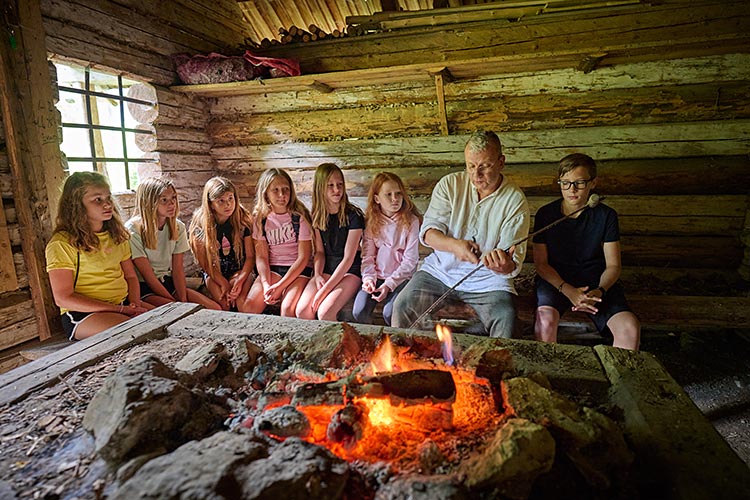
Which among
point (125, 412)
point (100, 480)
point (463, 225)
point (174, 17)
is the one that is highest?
point (174, 17)

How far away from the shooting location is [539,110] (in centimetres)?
453

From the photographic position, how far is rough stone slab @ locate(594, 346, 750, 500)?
3.84 ft

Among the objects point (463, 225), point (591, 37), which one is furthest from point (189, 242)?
point (591, 37)

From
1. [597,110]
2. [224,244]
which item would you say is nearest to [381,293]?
[224,244]

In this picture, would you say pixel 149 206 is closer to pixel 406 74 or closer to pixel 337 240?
pixel 337 240

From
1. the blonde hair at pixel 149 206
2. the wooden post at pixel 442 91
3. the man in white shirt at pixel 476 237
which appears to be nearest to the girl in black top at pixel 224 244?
the blonde hair at pixel 149 206

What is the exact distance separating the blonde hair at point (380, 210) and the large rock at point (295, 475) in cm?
268

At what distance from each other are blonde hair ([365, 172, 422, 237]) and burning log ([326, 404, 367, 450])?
244 cm

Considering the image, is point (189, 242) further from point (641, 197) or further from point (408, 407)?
point (641, 197)

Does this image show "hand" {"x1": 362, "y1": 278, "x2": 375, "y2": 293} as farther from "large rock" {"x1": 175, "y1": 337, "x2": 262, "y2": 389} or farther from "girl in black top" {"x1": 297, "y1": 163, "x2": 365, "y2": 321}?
"large rock" {"x1": 175, "y1": 337, "x2": 262, "y2": 389}

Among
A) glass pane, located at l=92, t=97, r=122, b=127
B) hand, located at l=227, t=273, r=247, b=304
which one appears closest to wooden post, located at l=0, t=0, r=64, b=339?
hand, located at l=227, t=273, r=247, b=304

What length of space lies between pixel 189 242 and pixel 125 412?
3175 mm

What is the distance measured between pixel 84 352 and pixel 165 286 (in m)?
1.91

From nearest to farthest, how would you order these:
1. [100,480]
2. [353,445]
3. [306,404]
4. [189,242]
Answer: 1. [100,480]
2. [353,445]
3. [306,404]
4. [189,242]
